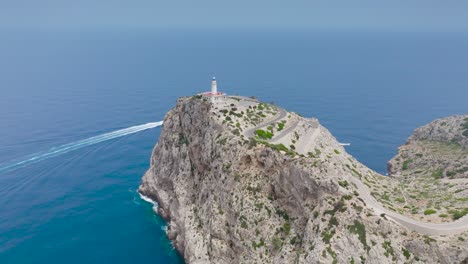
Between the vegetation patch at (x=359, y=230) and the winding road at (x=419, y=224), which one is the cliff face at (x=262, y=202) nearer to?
the vegetation patch at (x=359, y=230)

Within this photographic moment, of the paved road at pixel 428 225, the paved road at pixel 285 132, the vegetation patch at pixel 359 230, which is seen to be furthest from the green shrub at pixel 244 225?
the paved road at pixel 285 132

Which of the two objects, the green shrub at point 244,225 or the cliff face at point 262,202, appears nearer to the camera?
the cliff face at point 262,202

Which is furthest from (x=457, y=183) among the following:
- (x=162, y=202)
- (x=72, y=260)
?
(x=72, y=260)

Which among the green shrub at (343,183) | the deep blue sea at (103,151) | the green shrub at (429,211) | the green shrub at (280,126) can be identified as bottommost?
the deep blue sea at (103,151)

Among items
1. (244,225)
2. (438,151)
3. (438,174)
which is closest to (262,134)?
(244,225)

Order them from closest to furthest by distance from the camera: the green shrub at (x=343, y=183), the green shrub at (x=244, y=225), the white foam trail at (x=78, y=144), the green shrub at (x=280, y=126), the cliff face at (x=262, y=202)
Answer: the cliff face at (x=262, y=202) < the green shrub at (x=343, y=183) < the green shrub at (x=244, y=225) < the green shrub at (x=280, y=126) < the white foam trail at (x=78, y=144)

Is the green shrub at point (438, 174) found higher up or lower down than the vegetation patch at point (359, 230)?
lower down

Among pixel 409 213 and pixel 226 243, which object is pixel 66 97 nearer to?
pixel 226 243
